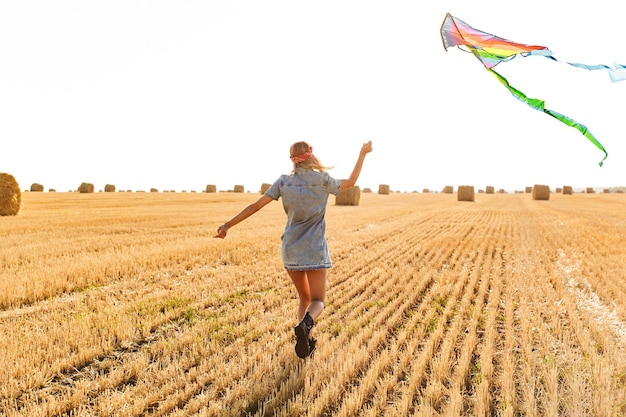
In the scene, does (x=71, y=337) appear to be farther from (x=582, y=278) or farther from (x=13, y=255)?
(x=582, y=278)

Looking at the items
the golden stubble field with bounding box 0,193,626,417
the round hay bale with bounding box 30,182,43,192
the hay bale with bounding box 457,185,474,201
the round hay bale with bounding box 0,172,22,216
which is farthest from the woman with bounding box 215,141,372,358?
the round hay bale with bounding box 30,182,43,192

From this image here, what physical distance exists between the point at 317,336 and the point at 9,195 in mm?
22494

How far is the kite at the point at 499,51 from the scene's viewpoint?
373cm

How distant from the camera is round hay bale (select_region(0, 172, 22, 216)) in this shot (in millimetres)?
20953

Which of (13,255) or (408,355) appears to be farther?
(13,255)

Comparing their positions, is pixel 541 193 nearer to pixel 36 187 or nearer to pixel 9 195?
pixel 9 195

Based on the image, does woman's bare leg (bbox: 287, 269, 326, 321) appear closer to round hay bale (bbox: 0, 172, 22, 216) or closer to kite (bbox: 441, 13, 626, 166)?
kite (bbox: 441, 13, 626, 166)

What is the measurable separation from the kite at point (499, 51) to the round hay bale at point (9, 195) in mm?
23494

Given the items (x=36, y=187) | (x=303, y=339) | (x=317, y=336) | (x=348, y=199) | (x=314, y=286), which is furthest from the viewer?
(x=36, y=187)

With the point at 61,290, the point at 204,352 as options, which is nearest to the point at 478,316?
the point at 204,352

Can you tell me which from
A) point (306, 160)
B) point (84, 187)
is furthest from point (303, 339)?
point (84, 187)

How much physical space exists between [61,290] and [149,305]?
1.86 m

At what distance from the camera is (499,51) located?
168 inches

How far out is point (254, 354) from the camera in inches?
166
